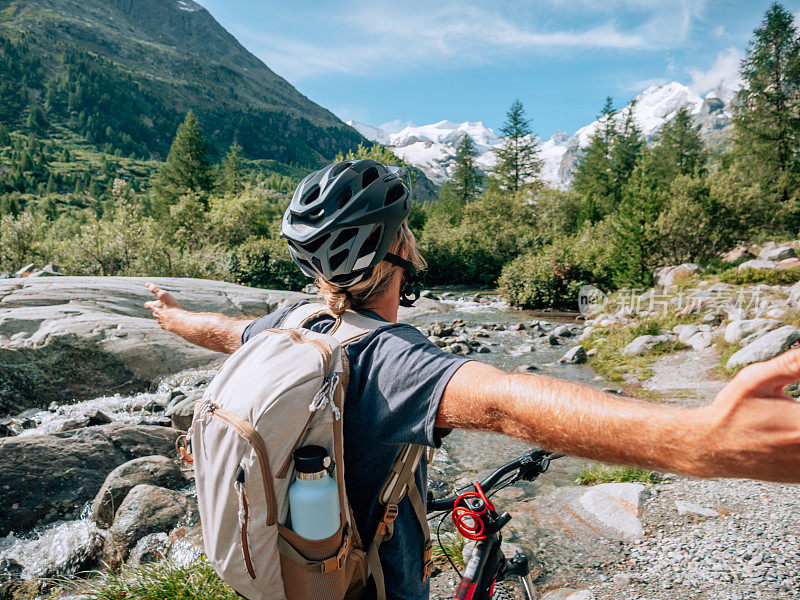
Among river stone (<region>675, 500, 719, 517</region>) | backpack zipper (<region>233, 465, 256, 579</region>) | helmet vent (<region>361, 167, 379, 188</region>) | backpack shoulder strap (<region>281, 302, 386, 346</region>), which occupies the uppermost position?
→ helmet vent (<region>361, 167, 379, 188</region>)

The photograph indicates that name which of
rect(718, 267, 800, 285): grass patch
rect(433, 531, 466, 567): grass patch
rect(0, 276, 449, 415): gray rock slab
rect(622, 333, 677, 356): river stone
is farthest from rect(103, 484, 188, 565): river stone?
rect(718, 267, 800, 285): grass patch

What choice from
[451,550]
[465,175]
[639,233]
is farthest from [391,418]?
[465,175]

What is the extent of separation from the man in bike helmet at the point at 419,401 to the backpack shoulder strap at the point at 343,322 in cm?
4

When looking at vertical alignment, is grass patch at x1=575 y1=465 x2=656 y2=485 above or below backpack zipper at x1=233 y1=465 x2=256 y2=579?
below

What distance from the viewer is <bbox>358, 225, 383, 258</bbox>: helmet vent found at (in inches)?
68.9

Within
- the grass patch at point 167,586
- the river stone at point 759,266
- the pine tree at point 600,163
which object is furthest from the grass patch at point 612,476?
the pine tree at point 600,163

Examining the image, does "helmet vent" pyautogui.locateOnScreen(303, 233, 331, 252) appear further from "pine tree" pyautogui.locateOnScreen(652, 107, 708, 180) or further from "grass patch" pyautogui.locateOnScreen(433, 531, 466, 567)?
"pine tree" pyautogui.locateOnScreen(652, 107, 708, 180)

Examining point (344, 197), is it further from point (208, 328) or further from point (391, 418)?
point (208, 328)

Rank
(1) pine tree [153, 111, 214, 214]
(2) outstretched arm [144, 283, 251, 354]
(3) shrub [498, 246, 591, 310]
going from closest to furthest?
(2) outstretched arm [144, 283, 251, 354], (3) shrub [498, 246, 591, 310], (1) pine tree [153, 111, 214, 214]

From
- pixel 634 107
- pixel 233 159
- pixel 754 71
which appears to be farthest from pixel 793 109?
pixel 233 159

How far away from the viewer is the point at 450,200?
6688cm

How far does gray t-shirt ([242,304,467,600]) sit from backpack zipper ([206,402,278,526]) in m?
0.28

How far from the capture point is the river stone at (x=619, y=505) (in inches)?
166

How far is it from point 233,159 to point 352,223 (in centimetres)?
6408
